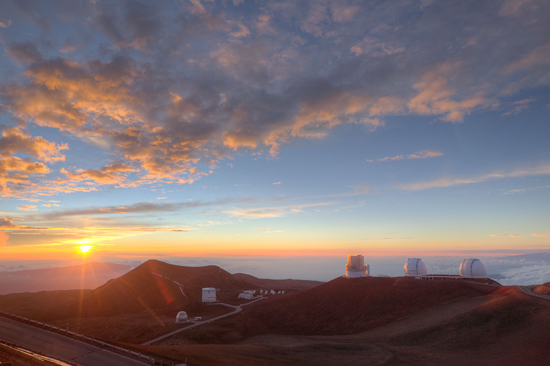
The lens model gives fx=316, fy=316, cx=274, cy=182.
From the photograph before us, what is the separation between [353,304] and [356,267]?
2594cm

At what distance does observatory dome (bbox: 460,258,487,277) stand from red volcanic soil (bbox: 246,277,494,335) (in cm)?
1107

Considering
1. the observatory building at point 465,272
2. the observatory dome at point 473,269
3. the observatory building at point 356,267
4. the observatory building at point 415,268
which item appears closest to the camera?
the observatory building at point 465,272

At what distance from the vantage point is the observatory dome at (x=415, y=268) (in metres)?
81.8

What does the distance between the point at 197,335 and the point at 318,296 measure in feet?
111

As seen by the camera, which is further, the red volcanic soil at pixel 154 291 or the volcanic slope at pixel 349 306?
the red volcanic soil at pixel 154 291

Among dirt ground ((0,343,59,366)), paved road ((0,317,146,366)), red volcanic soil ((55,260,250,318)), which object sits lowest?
red volcanic soil ((55,260,250,318))

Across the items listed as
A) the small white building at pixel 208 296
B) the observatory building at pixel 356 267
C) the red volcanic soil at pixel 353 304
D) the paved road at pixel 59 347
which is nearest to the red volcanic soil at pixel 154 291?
the small white building at pixel 208 296

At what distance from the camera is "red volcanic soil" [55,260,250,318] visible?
331 feet

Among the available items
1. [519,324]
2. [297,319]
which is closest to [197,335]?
[297,319]

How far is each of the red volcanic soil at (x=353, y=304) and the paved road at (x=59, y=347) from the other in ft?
133

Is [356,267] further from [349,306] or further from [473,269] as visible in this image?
[473,269]

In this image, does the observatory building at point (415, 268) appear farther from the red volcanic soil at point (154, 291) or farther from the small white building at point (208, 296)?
the red volcanic soil at point (154, 291)

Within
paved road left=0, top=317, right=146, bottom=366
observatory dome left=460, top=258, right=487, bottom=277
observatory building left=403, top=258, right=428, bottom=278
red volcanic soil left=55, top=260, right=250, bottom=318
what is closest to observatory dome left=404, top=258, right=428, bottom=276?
observatory building left=403, top=258, right=428, bottom=278

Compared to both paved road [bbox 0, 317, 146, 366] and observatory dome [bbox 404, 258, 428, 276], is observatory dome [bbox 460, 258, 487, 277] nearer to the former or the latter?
observatory dome [bbox 404, 258, 428, 276]
